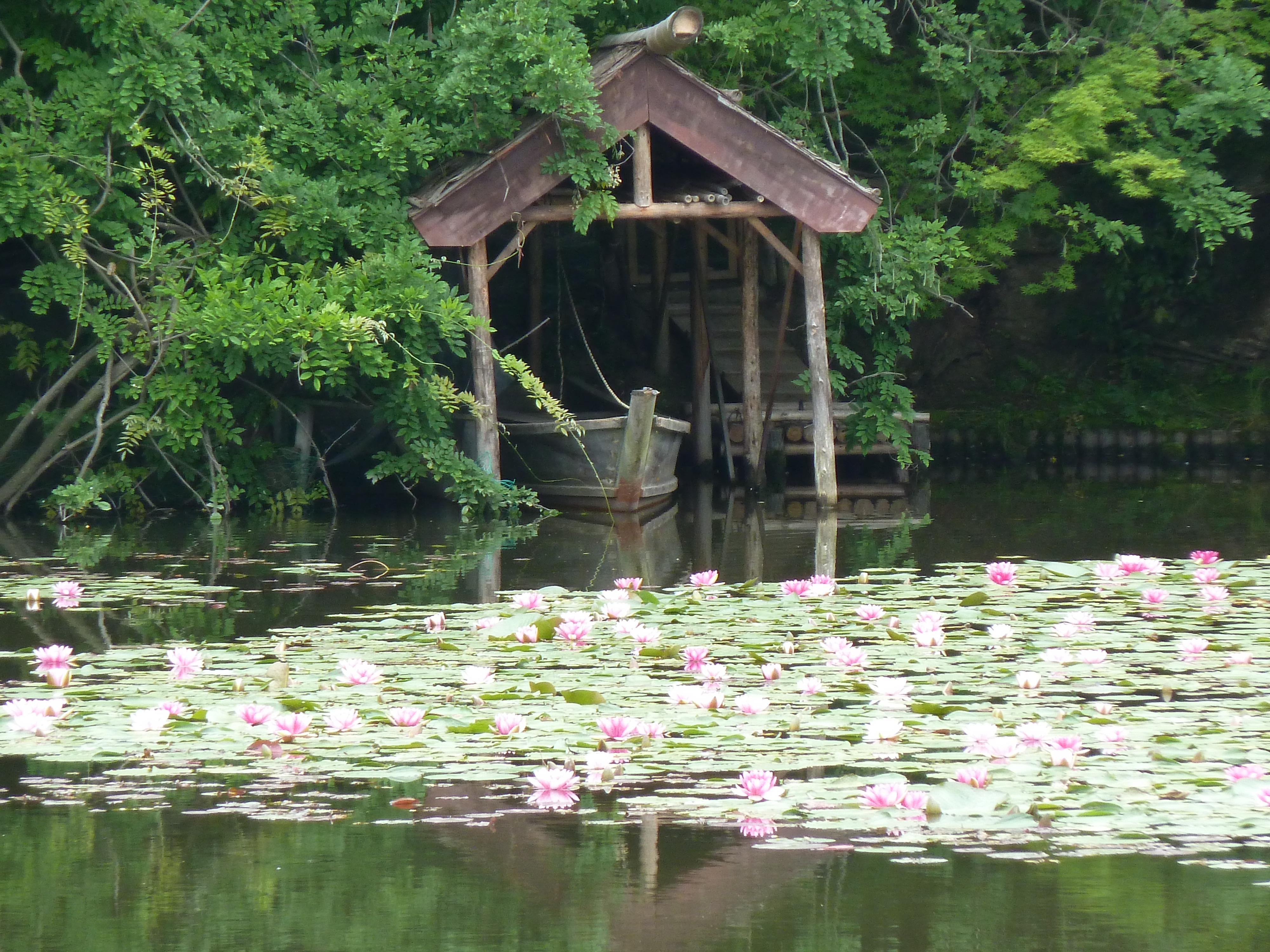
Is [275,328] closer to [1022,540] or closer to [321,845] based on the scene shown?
[1022,540]

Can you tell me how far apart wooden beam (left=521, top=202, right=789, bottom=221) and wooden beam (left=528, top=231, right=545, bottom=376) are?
3077 mm

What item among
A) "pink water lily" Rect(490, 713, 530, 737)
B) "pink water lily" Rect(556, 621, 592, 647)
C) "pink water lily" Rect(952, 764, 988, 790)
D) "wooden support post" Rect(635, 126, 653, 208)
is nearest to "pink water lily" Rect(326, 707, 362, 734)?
"pink water lily" Rect(490, 713, 530, 737)

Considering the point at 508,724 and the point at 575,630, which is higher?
the point at 575,630

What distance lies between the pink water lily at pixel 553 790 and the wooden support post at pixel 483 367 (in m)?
8.16

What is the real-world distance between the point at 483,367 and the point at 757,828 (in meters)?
8.79

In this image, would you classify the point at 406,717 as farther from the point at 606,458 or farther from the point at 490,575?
the point at 606,458

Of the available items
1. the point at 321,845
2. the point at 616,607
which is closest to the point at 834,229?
the point at 616,607

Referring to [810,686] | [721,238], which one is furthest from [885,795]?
[721,238]

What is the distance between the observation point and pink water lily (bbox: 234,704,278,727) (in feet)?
14.3

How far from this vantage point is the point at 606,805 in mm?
3938

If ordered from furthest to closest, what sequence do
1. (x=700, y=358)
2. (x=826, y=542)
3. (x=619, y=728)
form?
(x=700, y=358), (x=826, y=542), (x=619, y=728)

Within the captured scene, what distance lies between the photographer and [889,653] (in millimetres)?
5805

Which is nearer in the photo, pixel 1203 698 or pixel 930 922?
pixel 930 922

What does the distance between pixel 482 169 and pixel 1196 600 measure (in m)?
6.48
